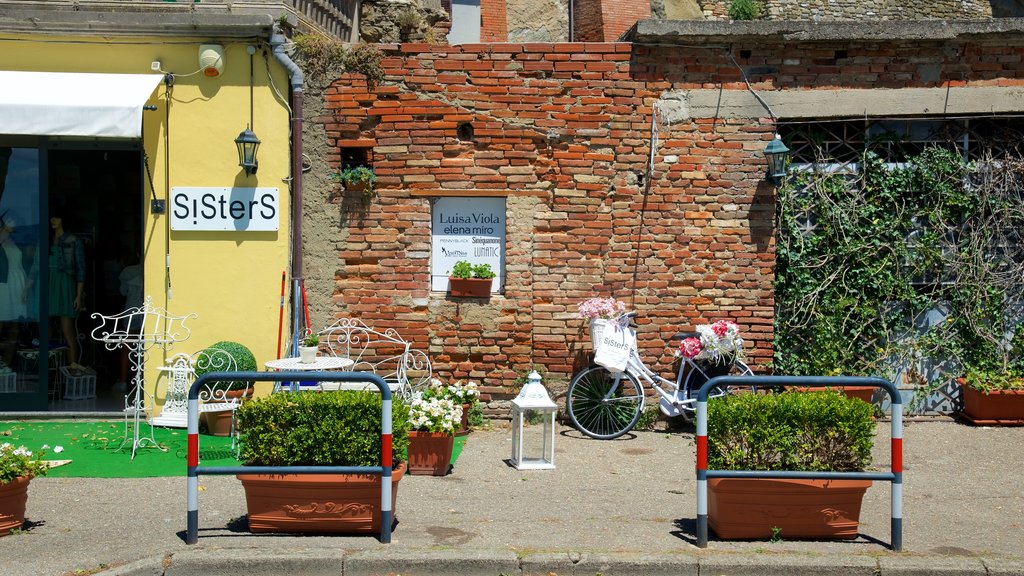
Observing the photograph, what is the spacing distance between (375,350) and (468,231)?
5.39 feet

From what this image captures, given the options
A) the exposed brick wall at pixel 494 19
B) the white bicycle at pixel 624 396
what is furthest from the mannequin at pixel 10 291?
the exposed brick wall at pixel 494 19

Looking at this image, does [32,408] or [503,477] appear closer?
[503,477]

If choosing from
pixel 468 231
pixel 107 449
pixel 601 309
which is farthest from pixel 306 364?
pixel 601 309

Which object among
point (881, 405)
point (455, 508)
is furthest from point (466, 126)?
point (881, 405)

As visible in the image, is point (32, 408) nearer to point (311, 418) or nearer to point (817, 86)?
point (311, 418)

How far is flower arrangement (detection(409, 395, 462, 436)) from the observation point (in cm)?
793

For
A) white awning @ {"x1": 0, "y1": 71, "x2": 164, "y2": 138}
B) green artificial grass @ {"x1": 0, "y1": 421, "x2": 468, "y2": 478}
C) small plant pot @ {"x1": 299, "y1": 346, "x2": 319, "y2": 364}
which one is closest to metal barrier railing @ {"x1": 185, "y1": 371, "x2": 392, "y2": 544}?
green artificial grass @ {"x1": 0, "y1": 421, "x2": 468, "y2": 478}

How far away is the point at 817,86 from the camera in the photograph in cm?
1008

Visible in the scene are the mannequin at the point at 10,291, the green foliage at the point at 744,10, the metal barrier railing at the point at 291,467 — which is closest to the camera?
the metal barrier railing at the point at 291,467

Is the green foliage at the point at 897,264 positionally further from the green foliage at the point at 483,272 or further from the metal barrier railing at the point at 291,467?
the metal barrier railing at the point at 291,467

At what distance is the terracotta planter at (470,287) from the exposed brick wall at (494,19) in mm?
12846

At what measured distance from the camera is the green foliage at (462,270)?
1004 centimetres

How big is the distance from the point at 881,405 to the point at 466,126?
5533mm

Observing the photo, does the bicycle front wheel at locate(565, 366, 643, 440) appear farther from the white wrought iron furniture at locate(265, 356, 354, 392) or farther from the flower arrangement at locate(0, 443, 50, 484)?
the flower arrangement at locate(0, 443, 50, 484)
